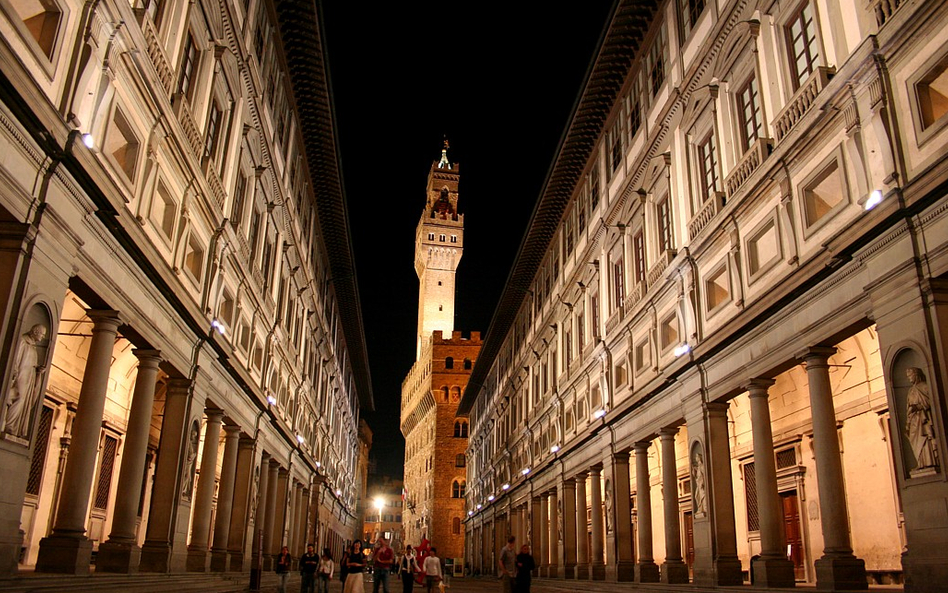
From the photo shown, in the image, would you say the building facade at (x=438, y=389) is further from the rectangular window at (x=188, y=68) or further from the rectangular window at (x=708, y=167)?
the rectangular window at (x=188, y=68)

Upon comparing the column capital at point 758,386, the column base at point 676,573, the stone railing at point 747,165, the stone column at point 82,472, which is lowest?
the column base at point 676,573

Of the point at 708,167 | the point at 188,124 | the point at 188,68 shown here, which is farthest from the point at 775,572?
the point at 188,68

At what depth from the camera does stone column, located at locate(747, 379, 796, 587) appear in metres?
16.5

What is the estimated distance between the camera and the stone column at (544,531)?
4073 cm

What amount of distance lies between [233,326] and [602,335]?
47.1 feet

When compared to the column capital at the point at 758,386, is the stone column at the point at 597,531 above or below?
below

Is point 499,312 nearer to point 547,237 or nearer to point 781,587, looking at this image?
point 547,237

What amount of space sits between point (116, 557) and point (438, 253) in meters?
105

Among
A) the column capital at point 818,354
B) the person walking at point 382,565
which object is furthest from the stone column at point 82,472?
the column capital at point 818,354

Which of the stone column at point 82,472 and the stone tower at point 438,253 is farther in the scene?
the stone tower at point 438,253

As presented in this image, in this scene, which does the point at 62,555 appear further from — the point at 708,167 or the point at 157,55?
the point at 708,167

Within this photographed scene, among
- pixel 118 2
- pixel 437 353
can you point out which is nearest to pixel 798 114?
pixel 118 2

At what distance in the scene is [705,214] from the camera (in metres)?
20.9

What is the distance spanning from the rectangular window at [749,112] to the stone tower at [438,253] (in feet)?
303
